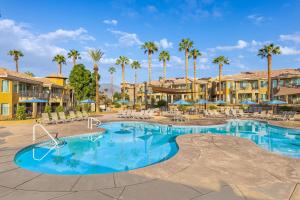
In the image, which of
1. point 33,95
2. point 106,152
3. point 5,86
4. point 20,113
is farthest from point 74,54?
point 106,152

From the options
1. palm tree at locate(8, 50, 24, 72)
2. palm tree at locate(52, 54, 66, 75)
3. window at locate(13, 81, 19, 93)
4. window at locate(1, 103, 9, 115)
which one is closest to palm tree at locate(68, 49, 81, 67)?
palm tree at locate(52, 54, 66, 75)

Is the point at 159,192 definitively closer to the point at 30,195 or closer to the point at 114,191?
the point at 114,191

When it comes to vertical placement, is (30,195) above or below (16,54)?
below

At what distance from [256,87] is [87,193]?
Result: 2030 inches

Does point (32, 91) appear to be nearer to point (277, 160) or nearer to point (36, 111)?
point (36, 111)

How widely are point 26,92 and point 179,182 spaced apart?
97.0 ft

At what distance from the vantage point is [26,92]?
28.8 metres

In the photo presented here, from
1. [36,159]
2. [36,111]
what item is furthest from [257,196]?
[36,111]

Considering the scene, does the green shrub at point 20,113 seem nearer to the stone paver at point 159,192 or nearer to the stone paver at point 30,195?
the stone paver at point 30,195

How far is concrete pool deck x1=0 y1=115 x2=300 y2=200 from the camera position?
468 centimetres

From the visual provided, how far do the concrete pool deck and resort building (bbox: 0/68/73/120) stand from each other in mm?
21214

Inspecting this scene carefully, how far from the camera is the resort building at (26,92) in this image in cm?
2505

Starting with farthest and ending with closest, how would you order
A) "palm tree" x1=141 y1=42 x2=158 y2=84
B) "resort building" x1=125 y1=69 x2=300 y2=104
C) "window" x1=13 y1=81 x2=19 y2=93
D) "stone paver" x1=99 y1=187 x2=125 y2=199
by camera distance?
"palm tree" x1=141 y1=42 x2=158 y2=84 < "resort building" x1=125 y1=69 x2=300 y2=104 < "window" x1=13 y1=81 x2=19 y2=93 < "stone paver" x1=99 y1=187 x2=125 y2=199

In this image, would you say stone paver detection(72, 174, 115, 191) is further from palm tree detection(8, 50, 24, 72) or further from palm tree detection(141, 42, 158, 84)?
palm tree detection(8, 50, 24, 72)
